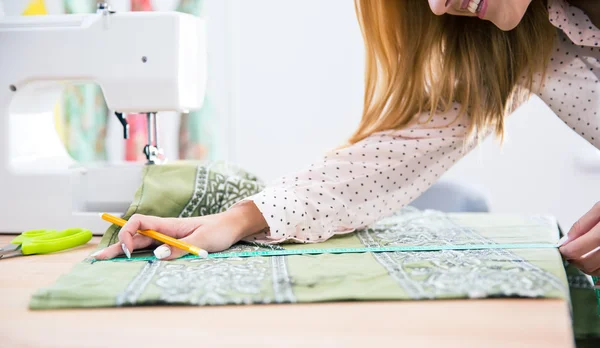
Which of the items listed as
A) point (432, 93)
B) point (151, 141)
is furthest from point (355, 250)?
point (151, 141)

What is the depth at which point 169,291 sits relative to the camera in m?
0.82

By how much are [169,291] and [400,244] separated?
18.6 inches

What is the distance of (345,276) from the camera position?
2.87 ft

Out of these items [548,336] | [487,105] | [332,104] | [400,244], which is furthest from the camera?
[332,104]

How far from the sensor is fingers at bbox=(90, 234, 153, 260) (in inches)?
41.4

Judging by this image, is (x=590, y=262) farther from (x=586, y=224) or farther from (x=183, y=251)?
(x=183, y=251)

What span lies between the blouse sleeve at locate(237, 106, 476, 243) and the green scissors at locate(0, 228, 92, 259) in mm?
339

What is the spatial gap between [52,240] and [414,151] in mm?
709

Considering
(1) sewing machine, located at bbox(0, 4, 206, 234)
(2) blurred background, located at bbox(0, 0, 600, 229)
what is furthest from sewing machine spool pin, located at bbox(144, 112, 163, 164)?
(2) blurred background, located at bbox(0, 0, 600, 229)

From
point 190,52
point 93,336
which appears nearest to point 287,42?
point 190,52

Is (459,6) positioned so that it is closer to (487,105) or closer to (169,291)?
(487,105)

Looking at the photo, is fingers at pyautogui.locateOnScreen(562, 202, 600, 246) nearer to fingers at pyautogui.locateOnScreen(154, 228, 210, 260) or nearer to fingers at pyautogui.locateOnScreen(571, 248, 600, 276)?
fingers at pyautogui.locateOnScreen(571, 248, 600, 276)

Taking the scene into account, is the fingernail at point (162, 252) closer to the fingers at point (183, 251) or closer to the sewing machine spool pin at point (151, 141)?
the fingers at point (183, 251)

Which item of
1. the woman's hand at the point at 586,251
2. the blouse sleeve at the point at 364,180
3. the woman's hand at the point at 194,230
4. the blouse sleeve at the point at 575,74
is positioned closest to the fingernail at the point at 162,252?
the woman's hand at the point at 194,230
